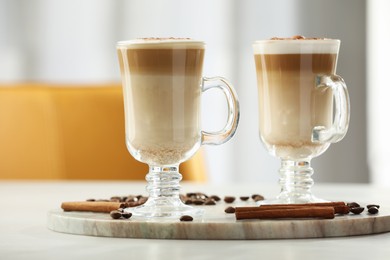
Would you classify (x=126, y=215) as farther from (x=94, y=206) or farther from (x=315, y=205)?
(x=315, y=205)

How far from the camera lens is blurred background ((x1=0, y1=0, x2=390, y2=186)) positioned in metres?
4.45

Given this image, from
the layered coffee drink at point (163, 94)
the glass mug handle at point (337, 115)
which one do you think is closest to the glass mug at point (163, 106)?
the layered coffee drink at point (163, 94)

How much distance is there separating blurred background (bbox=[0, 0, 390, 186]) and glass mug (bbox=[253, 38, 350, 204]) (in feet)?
9.66

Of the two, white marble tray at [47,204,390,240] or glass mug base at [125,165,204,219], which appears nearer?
white marble tray at [47,204,390,240]

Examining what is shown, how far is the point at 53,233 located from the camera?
1.29 m

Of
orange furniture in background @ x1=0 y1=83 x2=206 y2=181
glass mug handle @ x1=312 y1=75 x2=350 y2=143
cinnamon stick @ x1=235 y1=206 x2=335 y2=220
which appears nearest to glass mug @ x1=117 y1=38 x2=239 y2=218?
cinnamon stick @ x1=235 y1=206 x2=335 y2=220

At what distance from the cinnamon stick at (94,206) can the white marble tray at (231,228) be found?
0.09m

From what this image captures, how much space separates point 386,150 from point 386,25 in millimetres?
617

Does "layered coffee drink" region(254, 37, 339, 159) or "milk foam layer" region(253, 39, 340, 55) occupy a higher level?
"milk foam layer" region(253, 39, 340, 55)

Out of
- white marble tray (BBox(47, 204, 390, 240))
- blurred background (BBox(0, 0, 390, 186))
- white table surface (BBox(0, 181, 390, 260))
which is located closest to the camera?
white table surface (BBox(0, 181, 390, 260))

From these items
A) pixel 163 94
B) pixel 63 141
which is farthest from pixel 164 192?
pixel 63 141

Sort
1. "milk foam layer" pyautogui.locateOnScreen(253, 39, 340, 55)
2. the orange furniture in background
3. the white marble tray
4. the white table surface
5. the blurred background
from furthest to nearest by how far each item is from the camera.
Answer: the blurred background → the orange furniture in background → "milk foam layer" pyautogui.locateOnScreen(253, 39, 340, 55) → the white marble tray → the white table surface

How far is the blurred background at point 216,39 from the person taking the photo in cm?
445

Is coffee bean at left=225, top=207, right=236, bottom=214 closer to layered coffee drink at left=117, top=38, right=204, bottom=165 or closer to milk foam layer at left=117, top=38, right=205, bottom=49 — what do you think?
layered coffee drink at left=117, top=38, right=204, bottom=165
